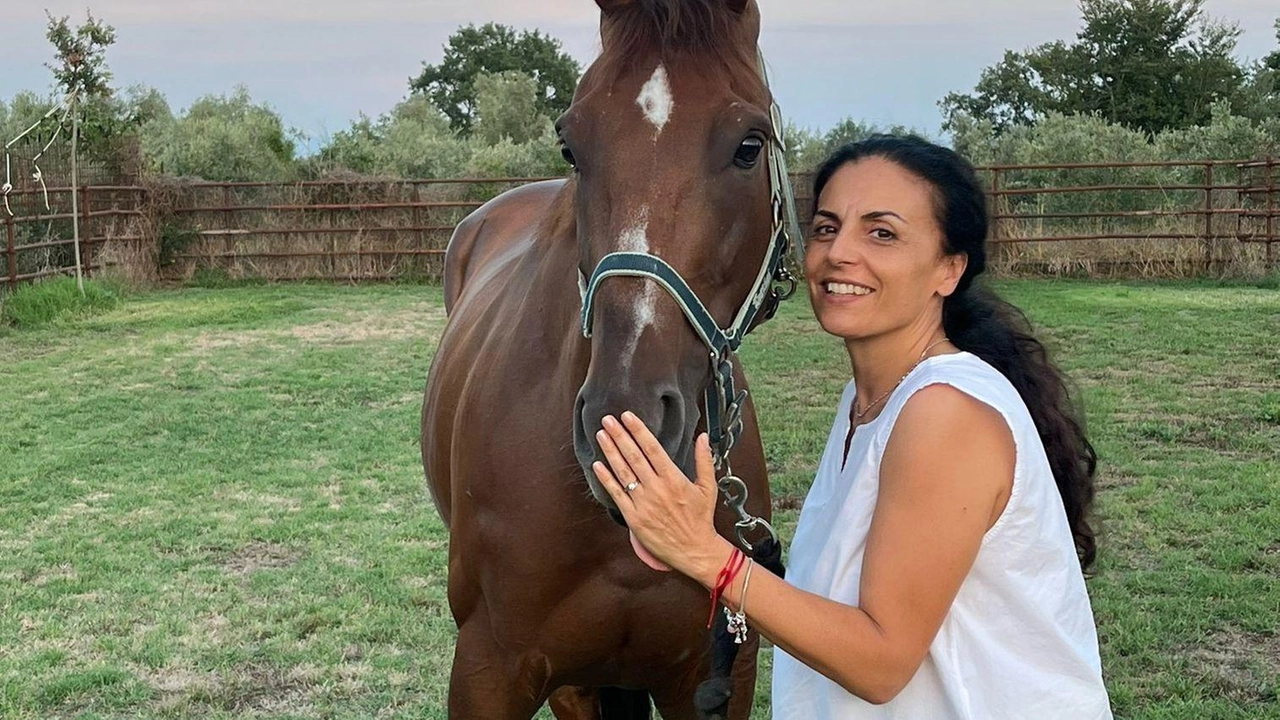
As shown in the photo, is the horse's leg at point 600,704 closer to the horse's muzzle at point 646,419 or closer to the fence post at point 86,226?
the horse's muzzle at point 646,419

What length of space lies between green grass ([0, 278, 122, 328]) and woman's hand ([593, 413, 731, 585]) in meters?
13.0

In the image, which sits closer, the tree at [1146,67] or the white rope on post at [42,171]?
the white rope on post at [42,171]

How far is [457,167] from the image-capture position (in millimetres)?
22516

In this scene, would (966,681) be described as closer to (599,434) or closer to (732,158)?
(599,434)

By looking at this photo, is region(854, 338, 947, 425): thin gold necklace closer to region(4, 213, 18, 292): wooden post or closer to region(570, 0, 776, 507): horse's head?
region(570, 0, 776, 507): horse's head

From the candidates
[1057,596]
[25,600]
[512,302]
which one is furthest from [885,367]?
[25,600]

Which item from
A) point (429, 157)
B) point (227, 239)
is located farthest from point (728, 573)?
point (429, 157)

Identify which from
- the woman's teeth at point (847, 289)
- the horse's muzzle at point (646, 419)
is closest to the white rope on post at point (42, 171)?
the horse's muzzle at point (646, 419)

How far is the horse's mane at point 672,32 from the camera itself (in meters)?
1.81

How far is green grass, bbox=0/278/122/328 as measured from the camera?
12.5 metres

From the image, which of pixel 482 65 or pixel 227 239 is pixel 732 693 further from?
pixel 482 65

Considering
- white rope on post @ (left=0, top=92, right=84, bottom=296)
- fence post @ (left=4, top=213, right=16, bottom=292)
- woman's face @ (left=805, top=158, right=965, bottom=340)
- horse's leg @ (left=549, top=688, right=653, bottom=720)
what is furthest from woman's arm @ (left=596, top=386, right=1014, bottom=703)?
fence post @ (left=4, top=213, right=16, bottom=292)

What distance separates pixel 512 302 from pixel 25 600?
3128 millimetres

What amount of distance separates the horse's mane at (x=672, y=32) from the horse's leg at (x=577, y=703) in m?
1.86
